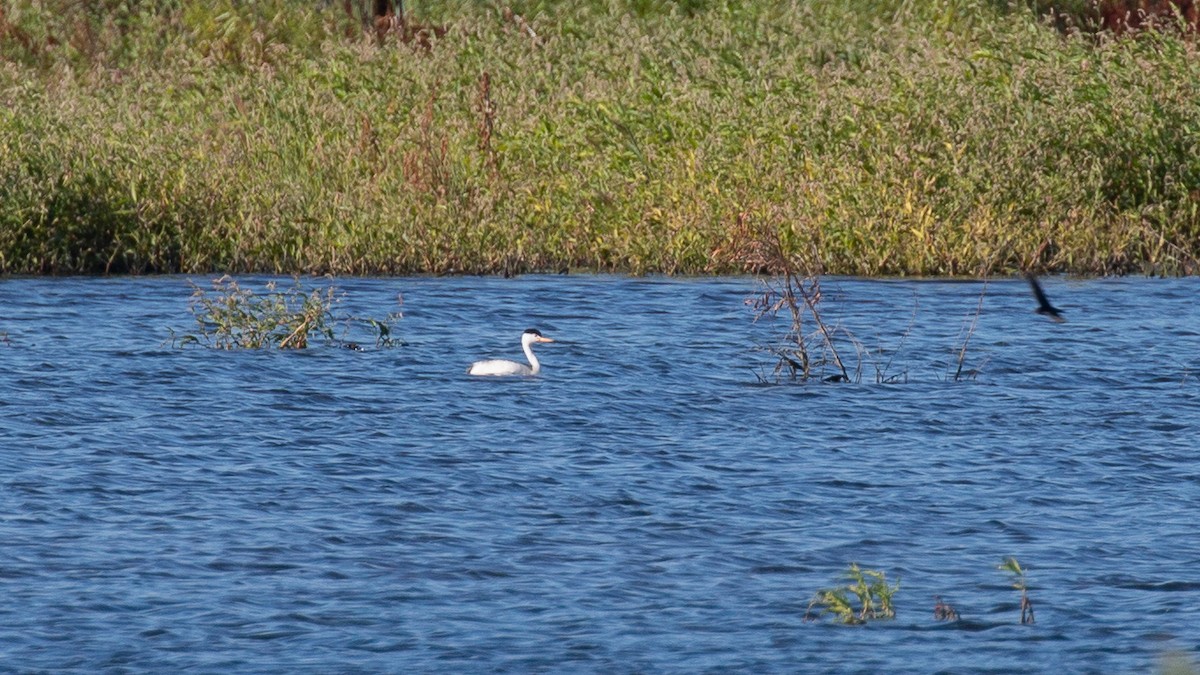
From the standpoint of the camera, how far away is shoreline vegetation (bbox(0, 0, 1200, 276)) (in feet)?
54.5

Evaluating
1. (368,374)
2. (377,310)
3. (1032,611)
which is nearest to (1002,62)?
(377,310)

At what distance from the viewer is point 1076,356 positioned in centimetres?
1371

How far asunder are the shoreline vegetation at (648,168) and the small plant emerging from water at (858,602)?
8.11 metres

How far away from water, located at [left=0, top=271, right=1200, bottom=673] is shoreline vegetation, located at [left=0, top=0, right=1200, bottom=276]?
132 cm

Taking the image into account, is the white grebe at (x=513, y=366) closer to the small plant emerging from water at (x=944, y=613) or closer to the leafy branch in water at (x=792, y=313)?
the leafy branch in water at (x=792, y=313)

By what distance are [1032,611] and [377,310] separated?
880 centimetres

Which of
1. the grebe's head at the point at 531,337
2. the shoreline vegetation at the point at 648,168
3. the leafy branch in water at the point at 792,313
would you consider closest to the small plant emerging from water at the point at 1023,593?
the leafy branch in water at the point at 792,313

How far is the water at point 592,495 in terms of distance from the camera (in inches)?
287

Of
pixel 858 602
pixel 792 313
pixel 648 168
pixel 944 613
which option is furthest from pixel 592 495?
pixel 648 168

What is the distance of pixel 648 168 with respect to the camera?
1762 cm

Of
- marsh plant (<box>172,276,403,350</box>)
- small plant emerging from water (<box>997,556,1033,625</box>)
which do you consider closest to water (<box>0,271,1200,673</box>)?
small plant emerging from water (<box>997,556,1033,625</box>)

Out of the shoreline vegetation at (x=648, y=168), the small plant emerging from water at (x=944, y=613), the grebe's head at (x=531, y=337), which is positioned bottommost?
Result: the small plant emerging from water at (x=944, y=613)

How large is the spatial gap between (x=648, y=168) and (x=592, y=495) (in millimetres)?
8352

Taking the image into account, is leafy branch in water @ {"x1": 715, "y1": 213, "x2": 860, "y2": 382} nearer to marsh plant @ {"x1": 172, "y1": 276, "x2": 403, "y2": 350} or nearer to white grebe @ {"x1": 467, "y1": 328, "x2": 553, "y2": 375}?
white grebe @ {"x1": 467, "y1": 328, "x2": 553, "y2": 375}
